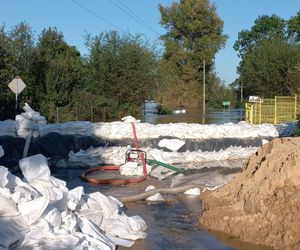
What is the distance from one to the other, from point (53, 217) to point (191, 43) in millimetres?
69912

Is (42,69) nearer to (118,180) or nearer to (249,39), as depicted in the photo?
(118,180)

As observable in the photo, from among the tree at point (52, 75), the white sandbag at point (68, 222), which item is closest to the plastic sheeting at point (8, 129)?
the white sandbag at point (68, 222)

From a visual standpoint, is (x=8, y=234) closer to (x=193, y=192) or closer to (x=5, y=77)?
(x=193, y=192)

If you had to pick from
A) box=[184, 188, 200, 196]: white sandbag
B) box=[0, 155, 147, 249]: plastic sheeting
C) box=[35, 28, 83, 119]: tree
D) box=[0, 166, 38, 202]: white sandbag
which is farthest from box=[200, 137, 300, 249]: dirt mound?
box=[35, 28, 83, 119]: tree

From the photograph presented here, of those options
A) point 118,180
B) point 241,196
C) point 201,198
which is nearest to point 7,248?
point 241,196

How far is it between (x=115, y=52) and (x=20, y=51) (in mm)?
10840

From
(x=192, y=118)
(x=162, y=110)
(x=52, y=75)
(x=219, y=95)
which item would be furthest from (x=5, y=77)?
(x=219, y=95)

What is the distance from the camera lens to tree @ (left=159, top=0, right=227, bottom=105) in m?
73.9

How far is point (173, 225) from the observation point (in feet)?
28.9

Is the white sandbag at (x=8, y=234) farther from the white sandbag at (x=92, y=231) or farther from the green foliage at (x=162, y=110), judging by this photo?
the green foliage at (x=162, y=110)

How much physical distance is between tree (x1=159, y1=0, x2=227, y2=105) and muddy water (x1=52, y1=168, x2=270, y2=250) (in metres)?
62.5

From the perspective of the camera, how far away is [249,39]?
315 feet

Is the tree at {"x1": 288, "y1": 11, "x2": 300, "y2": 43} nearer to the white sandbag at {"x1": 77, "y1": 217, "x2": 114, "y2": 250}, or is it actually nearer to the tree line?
the tree line

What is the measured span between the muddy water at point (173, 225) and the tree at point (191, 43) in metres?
62.5
